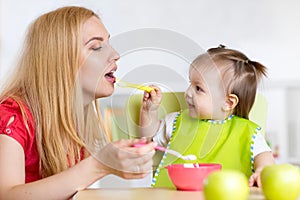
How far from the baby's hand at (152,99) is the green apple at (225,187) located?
0.68 meters

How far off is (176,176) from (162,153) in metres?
0.38

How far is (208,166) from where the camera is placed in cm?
108

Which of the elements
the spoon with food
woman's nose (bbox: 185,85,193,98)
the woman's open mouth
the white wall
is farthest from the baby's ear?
the white wall

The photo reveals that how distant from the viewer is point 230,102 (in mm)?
1522

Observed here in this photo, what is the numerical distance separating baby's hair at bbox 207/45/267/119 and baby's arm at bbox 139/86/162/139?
0.21 m

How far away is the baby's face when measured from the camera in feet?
4.91

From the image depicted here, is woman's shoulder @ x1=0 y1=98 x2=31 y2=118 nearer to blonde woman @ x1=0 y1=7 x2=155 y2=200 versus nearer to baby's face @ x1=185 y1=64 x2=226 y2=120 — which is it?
blonde woman @ x1=0 y1=7 x2=155 y2=200

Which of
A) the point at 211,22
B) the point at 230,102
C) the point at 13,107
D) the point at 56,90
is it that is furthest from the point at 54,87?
the point at 211,22

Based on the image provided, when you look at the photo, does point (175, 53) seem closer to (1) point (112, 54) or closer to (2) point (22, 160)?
(1) point (112, 54)

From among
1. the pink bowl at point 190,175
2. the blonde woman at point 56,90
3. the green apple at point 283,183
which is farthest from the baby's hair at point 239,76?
the green apple at point 283,183

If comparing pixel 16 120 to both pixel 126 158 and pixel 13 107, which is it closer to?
pixel 13 107

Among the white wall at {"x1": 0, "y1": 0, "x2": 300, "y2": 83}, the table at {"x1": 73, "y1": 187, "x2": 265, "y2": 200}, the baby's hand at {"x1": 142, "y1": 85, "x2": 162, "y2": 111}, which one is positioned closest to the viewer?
the table at {"x1": 73, "y1": 187, "x2": 265, "y2": 200}

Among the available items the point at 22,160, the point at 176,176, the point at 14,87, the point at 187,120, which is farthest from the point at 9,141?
the point at 187,120

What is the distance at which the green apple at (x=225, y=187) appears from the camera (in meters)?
→ 0.77
